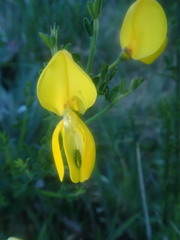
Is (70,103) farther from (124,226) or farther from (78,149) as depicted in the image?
(124,226)

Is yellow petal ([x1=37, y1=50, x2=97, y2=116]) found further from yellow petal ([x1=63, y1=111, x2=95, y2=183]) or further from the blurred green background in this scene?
the blurred green background

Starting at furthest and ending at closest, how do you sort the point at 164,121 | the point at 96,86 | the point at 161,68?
the point at 161,68, the point at 164,121, the point at 96,86

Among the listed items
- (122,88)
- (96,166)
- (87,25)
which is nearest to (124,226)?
(96,166)

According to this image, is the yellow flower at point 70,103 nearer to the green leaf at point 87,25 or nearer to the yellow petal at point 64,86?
the yellow petal at point 64,86

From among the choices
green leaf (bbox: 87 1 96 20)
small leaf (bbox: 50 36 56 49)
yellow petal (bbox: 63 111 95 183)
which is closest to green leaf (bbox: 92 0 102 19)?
green leaf (bbox: 87 1 96 20)

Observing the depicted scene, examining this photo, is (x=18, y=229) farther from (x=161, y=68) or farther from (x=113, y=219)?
(x=161, y=68)

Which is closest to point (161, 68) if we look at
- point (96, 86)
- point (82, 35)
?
point (82, 35)

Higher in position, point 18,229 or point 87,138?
point 87,138
